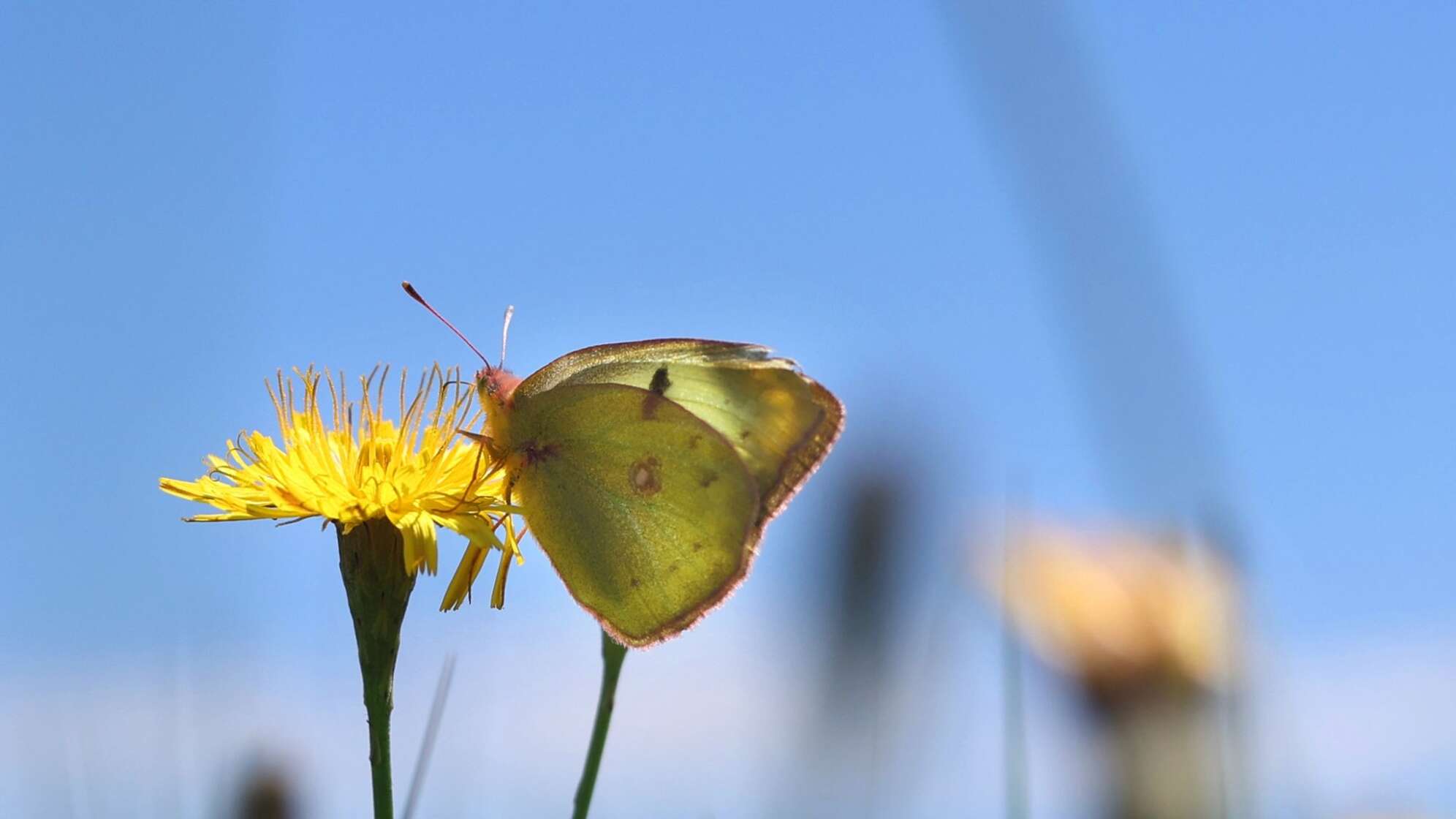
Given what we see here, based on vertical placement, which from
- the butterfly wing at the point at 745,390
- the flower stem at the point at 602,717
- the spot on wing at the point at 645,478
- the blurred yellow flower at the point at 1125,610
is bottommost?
the flower stem at the point at 602,717

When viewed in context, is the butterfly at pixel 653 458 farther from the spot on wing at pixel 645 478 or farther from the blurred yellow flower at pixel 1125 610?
the blurred yellow flower at pixel 1125 610

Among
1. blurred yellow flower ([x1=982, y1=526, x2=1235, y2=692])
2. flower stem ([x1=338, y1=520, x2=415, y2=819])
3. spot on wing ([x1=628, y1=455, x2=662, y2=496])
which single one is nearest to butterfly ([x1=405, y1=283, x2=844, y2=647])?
spot on wing ([x1=628, y1=455, x2=662, y2=496])

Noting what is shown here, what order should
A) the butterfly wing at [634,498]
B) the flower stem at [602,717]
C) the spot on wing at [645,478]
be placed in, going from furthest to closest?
the spot on wing at [645,478] → the butterfly wing at [634,498] → the flower stem at [602,717]

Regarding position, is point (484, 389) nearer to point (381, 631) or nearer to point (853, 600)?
point (381, 631)

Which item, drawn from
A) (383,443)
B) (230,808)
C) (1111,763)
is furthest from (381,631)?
(230,808)

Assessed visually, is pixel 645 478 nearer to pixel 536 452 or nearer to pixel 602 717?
pixel 536 452

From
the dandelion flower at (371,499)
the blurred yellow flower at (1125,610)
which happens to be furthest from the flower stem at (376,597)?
the blurred yellow flower at (1125,610)

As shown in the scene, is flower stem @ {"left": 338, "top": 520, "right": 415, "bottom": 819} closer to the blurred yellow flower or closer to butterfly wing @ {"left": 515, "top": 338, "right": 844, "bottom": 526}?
butterfly wing @ {"left": 515, "top": 338, "right": 844, "bottom": 526}

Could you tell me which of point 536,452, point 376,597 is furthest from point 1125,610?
point 376,597
